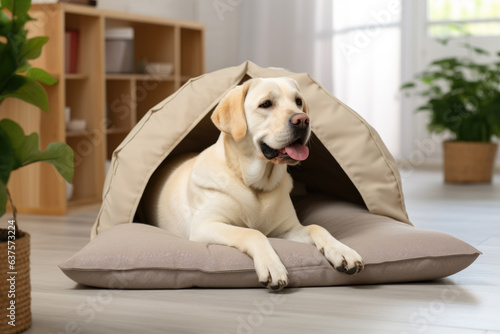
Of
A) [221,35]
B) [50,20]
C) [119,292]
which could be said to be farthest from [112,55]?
[119,292]

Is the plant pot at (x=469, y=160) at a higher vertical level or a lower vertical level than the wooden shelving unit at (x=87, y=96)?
lower

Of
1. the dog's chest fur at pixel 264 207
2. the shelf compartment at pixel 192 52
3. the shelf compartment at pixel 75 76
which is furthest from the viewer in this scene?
the shelf compartment at pixel 192 52

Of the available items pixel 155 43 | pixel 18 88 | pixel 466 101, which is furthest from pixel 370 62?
pixel 18 88

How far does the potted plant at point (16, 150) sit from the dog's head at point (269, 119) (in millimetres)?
658

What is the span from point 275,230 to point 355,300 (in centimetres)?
48

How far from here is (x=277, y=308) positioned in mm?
1800

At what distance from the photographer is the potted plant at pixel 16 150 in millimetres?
1450

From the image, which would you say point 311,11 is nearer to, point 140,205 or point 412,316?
point 140,205

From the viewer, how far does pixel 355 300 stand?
1.88 meters

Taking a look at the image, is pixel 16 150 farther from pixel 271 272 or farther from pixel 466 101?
pixel 466 101
